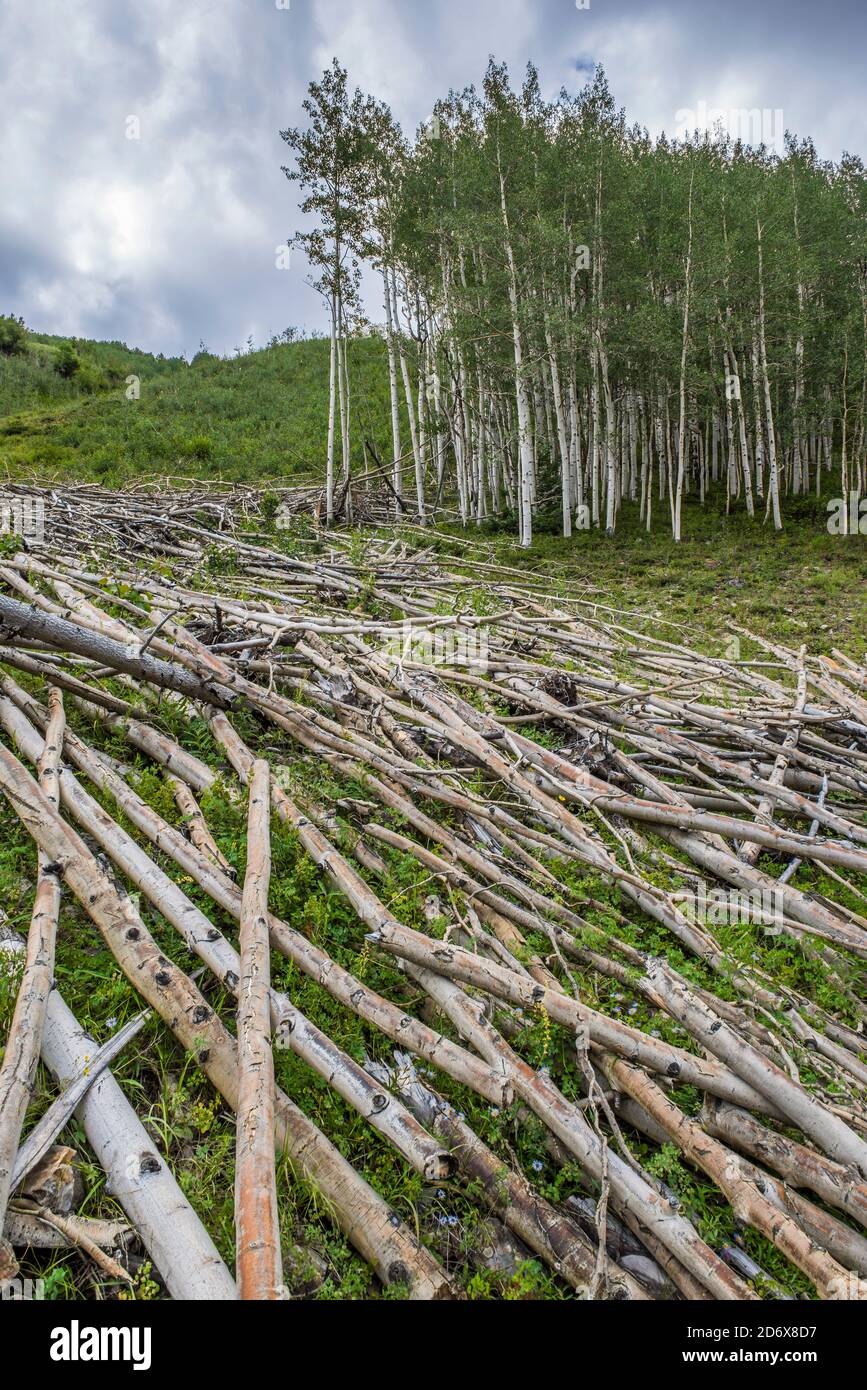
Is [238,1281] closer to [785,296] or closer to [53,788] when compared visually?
[53,788]

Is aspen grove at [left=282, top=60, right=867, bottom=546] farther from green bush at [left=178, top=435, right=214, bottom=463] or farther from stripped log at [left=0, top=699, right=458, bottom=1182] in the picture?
→ stripped log at [left=0, top=699, right=458, bottom=1182]

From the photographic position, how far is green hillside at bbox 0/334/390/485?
22.8 meters

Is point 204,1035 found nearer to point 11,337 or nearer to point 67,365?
point 67,365

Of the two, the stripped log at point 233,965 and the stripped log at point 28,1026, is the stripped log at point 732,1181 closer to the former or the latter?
the stripped log at point 233,965

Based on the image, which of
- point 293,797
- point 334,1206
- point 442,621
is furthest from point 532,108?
point 334,1206

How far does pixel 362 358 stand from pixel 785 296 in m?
22.6

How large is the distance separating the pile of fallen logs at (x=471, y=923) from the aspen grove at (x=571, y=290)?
496 inches

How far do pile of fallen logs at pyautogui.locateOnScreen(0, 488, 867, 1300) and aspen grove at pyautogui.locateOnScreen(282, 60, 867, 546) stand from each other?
12.6m

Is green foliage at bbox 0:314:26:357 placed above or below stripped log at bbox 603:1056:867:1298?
above

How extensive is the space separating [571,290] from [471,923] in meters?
22.5

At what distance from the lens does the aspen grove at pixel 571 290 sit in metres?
18.3

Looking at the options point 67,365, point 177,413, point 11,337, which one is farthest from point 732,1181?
point 11,337

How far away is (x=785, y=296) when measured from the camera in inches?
974

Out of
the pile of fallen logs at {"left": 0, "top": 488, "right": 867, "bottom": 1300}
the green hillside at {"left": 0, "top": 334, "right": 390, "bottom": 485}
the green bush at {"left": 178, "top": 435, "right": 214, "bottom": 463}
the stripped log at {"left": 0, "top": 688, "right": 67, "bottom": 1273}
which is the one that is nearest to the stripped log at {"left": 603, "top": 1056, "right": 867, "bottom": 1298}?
the pile of fallen logs at {"left": 0, "top": 488, "right": 867, "bottom": 1300}
